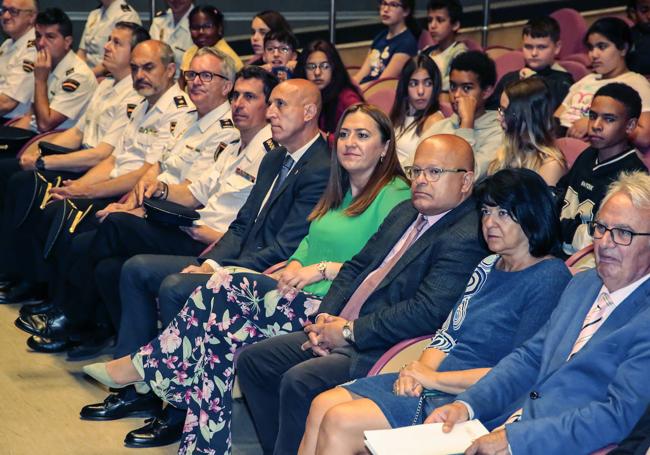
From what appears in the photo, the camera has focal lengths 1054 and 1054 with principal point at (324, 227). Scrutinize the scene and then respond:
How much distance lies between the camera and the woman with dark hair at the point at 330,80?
16.7 feet

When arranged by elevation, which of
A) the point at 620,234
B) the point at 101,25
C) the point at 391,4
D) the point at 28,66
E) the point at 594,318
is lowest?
the point at 594,318

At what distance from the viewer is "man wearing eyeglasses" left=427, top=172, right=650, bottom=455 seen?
2.37m

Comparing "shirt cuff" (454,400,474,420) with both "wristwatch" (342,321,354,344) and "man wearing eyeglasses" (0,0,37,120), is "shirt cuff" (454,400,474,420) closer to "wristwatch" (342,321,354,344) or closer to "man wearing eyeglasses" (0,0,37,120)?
"wristwatch" (342,321,354,344)

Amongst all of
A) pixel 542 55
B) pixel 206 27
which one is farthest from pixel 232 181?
pixel 206 27

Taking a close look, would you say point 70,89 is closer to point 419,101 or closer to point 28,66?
point 28,66

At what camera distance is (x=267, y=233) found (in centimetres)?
401

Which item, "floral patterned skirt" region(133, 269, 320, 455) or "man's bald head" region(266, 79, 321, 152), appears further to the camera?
"man's bald head" region(266, 79, 321, 152)

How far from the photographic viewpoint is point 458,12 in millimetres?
6227

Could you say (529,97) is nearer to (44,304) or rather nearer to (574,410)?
(574,410)

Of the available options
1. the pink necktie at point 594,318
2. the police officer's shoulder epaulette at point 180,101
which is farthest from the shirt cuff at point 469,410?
the police officer's shoulder epaulette at point 180,101

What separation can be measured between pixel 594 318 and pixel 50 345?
2.77 meters

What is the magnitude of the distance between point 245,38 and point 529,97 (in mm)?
4272

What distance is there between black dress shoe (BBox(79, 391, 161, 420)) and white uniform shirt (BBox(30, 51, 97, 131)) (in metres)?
2.36

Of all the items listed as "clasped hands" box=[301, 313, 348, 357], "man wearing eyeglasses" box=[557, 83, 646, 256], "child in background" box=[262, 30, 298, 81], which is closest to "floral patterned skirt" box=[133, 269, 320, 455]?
"clasped hands" box=[301, 313, 348, 357]
